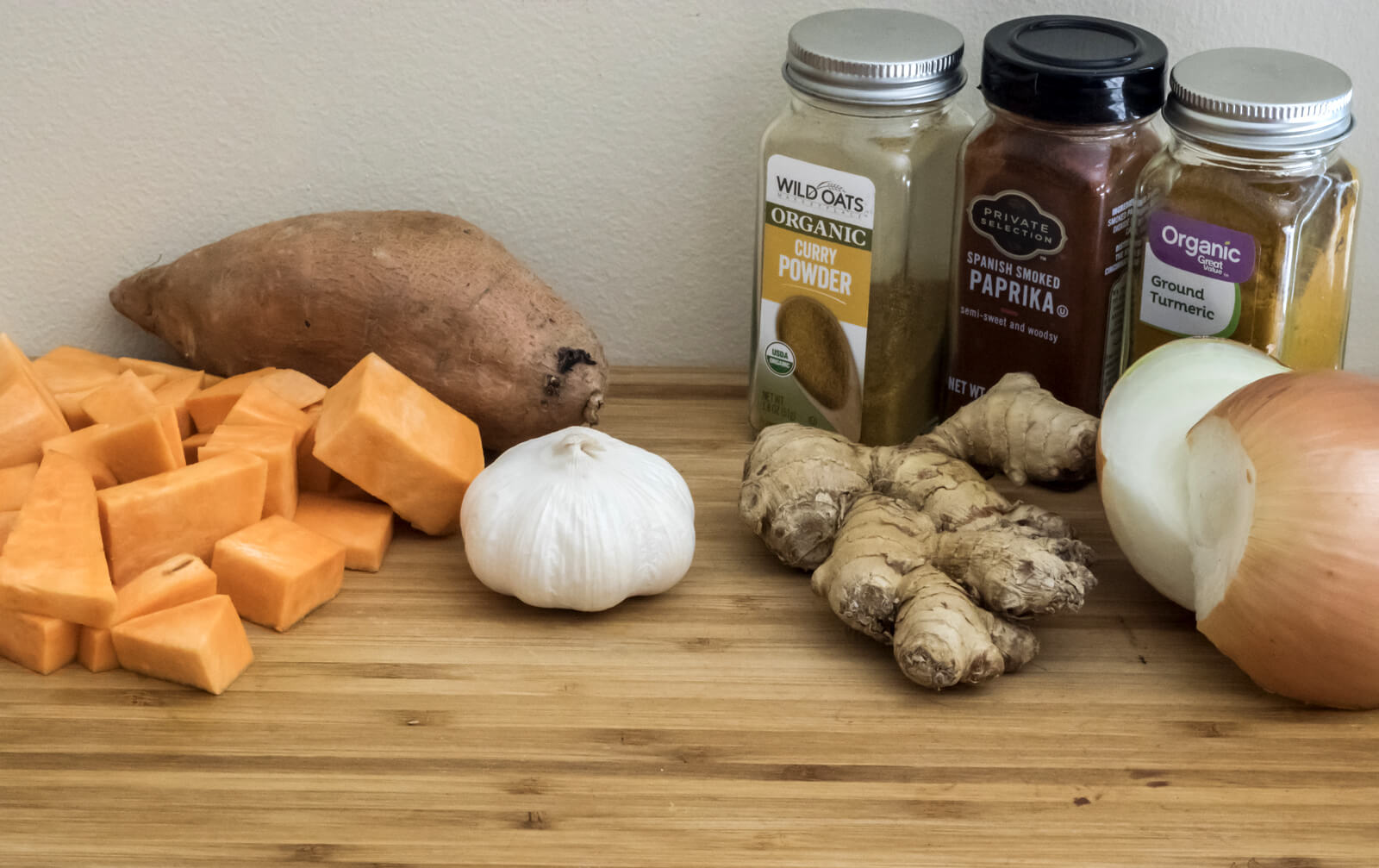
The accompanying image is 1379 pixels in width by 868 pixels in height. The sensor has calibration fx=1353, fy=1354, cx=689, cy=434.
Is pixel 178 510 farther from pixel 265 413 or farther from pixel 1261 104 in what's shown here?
pixel 1261 104

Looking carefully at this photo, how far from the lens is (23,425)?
1098 mm

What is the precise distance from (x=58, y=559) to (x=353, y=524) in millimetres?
223

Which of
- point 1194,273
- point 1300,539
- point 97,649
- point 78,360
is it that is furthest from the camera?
point 78,360

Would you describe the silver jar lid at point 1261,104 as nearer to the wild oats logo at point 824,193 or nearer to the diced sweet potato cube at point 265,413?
the wild oats logo at point 824,193

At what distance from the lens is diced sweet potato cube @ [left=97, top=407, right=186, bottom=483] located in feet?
3.45

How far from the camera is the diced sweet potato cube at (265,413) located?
43.7 inches

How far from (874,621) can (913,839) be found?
0.60 ft

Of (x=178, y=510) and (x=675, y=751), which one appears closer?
(x=675, y=751)

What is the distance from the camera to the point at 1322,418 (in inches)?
34.4

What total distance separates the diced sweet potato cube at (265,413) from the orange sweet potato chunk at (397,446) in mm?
21

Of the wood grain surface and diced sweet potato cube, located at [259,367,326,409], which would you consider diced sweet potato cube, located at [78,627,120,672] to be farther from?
diced sweet potato cube, located at [259,367,326,409]

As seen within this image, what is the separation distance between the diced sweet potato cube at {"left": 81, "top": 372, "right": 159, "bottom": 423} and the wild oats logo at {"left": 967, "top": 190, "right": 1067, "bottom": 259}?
0.70 m

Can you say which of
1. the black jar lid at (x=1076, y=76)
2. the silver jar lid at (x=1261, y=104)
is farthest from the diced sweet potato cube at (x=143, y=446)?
the silver jar lid at (x=1261, y=104)

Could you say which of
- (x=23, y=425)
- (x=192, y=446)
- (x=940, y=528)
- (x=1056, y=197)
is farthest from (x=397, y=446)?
(x=1056, y=197)
